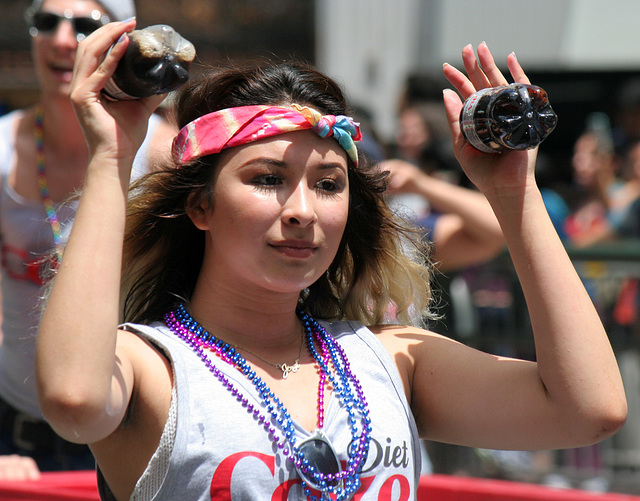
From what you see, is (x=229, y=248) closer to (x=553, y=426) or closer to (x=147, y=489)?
(x=147, y=489)

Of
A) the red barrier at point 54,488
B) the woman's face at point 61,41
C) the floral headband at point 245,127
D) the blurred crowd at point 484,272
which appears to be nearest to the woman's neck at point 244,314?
the floral headband at point 245,127

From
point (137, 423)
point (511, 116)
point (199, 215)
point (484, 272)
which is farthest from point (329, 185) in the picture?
point (484, 272)

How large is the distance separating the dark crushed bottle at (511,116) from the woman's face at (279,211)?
36cm

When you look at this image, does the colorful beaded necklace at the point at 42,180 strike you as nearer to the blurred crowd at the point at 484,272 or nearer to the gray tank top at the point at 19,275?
the gray tank top at the point at 19,275

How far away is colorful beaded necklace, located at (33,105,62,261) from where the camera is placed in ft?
9.54

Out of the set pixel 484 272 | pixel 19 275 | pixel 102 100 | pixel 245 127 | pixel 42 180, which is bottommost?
pixel 484 272

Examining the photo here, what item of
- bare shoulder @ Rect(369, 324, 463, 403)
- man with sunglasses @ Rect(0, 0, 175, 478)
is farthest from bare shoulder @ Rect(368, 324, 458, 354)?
man with sunglasses @ Rect(0, 0, 175, 478)

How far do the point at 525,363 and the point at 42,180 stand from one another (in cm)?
192

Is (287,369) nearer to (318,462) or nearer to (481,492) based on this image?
(318,462)

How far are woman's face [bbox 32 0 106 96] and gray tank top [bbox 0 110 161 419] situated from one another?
34cm

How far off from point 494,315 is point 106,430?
379cm

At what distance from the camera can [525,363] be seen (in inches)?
82.4

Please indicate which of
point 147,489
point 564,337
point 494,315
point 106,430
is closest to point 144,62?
point 106,430

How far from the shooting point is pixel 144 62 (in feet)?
5.60
